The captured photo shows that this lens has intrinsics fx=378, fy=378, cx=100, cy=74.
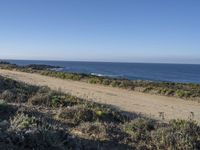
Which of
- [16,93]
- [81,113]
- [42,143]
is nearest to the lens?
[42,143]

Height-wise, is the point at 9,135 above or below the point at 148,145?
above

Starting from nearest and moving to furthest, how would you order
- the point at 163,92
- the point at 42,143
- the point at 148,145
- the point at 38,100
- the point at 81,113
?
the point at 42,143 < the point at 148,145 < the point at 81,113 < the point at 38,100 < the point at 163,92

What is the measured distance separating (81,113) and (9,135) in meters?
4.55

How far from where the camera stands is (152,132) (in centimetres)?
948

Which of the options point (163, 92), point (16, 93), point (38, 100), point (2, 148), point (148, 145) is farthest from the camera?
point (163, 92)

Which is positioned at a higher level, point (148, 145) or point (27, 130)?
point (27, 130)

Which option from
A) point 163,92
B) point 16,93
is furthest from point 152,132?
point 163,92

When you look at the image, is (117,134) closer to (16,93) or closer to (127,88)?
(16,93)

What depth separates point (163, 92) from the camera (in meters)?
26.8

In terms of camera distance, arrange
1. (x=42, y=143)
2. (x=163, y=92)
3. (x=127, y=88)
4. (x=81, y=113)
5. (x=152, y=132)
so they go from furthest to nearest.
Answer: (x=127, y=88)
(x=163, y=92)
(x=81, y=113)
(x=152, y=132)
(x=42, y=143)

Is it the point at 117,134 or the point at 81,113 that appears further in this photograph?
the point at 81,113

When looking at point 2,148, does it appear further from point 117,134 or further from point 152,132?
point 152,132

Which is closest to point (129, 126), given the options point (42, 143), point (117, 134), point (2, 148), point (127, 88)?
point (117, 134)

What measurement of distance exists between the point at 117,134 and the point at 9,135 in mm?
3217
